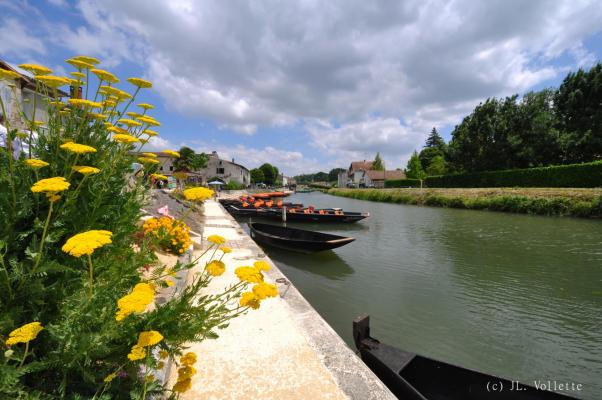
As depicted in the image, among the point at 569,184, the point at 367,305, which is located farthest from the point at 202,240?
the point at 569,184

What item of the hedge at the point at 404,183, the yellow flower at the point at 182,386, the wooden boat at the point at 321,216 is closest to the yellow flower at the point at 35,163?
the yellow flower at the point at 182,386

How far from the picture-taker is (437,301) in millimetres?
7438

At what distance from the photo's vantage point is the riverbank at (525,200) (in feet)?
69.8

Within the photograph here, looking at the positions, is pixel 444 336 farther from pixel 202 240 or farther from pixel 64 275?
pixel 202 240

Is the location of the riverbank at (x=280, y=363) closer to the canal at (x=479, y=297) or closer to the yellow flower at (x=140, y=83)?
the canal at (x=479, y=297)

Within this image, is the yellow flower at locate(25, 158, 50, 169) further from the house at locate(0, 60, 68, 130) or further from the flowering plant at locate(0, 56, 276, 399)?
the house at locate(0, 60, 68, 130)

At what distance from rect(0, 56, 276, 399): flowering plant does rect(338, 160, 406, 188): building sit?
3132 inches

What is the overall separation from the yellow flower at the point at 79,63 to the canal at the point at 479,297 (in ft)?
17.9

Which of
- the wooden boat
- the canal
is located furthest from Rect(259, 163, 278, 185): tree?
the canal

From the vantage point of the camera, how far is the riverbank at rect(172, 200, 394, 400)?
9.32ft

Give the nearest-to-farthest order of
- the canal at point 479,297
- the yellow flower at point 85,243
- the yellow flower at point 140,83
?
the yellow flower at point 85,243 → the yellow flower at point 140,83 → the canal at point 479,297

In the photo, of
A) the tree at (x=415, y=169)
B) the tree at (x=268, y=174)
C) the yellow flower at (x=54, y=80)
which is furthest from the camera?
the tree at (x=268, y=174)

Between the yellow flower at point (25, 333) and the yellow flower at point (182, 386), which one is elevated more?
the yellow flower at point (25, 333)

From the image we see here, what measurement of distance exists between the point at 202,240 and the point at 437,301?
7.18 metres
